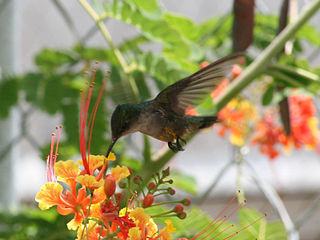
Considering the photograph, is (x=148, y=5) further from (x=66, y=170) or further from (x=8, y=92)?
(x=8, y=92)

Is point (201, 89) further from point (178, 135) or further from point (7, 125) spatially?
point (7, 125)

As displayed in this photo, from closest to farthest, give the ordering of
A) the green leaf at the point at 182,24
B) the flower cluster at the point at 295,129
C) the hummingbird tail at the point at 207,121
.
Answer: the hummingbird tail at the point at 207,121
the green leaf at the point at 182,24
the flower cluster at the point at 295,129

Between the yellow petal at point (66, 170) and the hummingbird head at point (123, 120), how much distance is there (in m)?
0.04

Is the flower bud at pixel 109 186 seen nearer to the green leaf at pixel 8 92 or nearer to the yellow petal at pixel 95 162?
the yellow petal at pixel 95 162

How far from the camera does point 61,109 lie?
1165 millimetres

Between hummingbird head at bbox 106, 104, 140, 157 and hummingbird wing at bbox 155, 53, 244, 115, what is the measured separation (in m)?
0.05

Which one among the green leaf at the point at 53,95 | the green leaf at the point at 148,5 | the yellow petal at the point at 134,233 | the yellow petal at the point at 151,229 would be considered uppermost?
the green leaf at the point at 53,95

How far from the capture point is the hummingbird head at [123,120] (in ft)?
1.99

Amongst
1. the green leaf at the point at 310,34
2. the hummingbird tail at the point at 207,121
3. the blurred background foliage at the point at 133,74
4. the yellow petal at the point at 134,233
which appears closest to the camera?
the yellow petal at the point at 134,233

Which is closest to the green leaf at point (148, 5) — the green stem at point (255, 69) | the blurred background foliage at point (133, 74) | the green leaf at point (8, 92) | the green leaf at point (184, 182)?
the blurred background foliage at point (133, 74)

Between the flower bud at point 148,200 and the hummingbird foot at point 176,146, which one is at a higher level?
the hummingbird foot at point 176,146

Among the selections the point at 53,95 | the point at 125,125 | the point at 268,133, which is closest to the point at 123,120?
the point at 125,125

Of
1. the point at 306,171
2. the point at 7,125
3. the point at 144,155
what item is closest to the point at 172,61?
the point at 144,155

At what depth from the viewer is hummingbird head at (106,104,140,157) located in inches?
23.8
